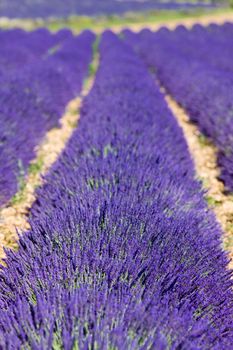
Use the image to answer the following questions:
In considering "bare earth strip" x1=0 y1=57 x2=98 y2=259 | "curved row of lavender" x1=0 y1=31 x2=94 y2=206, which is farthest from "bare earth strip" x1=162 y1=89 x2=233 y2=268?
"curved row of lavender" x1=0 y1=31 x2=94 y2=206

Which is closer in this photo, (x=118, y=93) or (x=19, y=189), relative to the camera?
(x=19, y=189)

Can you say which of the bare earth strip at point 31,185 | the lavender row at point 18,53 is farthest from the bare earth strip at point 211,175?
the lavender row at point 18,53

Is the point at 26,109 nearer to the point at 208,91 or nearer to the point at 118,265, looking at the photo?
the point at 208,91

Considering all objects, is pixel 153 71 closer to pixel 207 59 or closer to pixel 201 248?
pixel 207 59

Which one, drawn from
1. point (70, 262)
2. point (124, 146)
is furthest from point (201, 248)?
point (124, 146)

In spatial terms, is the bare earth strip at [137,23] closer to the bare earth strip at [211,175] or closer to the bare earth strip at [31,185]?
the bare earth strip at [31,185]

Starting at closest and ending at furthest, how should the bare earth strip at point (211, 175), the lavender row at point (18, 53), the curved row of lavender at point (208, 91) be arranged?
the bare earth strip at point (211, 175) < the curved row of lavender at point (208, 91) < the lavender row at point (18, 53)
